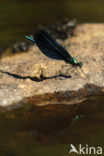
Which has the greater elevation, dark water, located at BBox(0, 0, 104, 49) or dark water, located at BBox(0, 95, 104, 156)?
dark water, located at BBox(0, 0, 104, 49)

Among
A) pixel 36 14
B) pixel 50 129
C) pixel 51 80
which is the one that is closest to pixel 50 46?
pixel 51 80

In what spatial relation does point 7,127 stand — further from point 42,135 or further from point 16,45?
point 16,45

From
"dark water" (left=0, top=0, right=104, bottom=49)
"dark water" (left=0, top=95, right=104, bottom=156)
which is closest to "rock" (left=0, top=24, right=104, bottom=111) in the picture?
"dark water" (left=0, top=95, right=104, bottom=156)

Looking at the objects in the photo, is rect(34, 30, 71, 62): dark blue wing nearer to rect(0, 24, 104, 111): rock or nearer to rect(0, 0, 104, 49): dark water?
rect(0, 24, 104, 111): rock

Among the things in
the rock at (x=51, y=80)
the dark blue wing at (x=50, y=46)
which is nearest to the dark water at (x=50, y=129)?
the rock at (x=51, y=80)

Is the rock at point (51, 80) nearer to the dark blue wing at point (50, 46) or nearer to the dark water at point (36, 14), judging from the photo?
the dark blue wing at point (50, 46)

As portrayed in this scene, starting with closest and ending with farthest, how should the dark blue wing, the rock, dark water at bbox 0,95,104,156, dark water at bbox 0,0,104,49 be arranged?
dark water at bbox 0,95,104,156 → the rock → the dark blue wing → dark water at bbox 0,0,104,49
